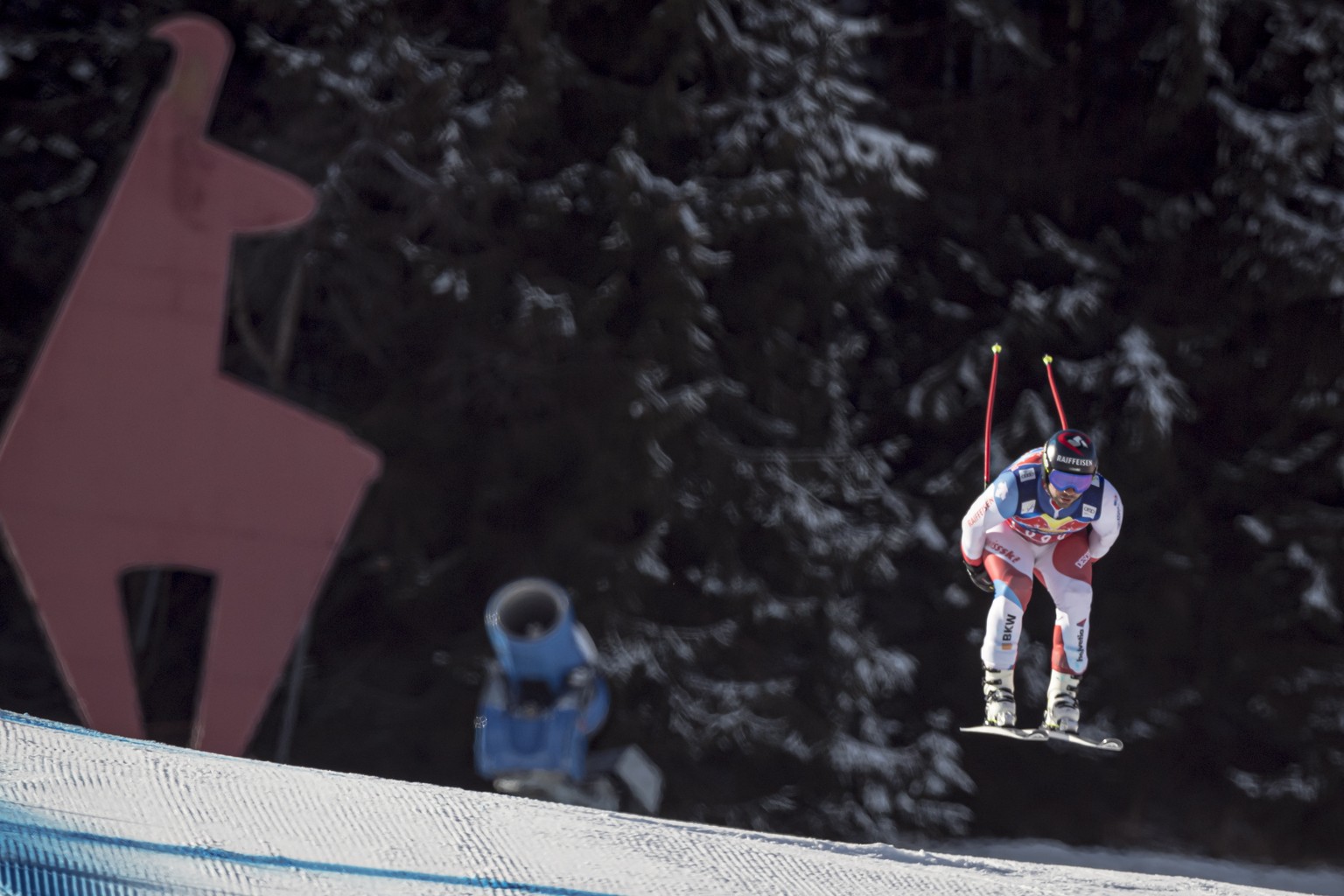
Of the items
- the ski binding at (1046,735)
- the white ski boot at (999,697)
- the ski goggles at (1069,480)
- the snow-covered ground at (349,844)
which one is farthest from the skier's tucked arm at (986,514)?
the snow-covered ground at (349,844)

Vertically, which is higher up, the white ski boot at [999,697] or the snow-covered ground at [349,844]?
the white ski boot at [999,697]

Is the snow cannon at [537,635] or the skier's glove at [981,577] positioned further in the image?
the snow cannon at [537,635]

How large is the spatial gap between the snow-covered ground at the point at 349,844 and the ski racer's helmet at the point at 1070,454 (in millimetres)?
1781

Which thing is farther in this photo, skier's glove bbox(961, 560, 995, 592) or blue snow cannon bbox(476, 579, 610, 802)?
blue snow cannon bbox(476, 579, 610, 802)

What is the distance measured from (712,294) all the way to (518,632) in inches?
190

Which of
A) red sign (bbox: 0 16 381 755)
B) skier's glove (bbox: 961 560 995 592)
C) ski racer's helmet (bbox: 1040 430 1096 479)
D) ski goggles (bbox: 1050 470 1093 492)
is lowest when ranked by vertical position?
red sign (bbox: 0 16 381 755)

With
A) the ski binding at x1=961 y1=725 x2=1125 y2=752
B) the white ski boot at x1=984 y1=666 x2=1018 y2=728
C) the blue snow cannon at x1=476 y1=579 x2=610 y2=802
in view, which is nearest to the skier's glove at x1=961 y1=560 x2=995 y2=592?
the white ski boot at x1=984 y1=666 x2=1018 y2=728

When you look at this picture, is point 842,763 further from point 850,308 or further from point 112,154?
point 112,154

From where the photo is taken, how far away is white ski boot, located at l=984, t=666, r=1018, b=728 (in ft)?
11.2

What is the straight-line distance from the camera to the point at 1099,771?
14.8m

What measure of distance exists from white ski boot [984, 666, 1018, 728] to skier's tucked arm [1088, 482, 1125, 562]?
342 mm

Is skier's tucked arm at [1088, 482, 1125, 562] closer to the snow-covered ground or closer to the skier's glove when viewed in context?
the skier's glove

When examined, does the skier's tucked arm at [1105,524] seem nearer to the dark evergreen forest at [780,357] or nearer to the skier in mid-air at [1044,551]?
the skier in mid-air at [1044,551]

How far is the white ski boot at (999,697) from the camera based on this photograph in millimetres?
3408
